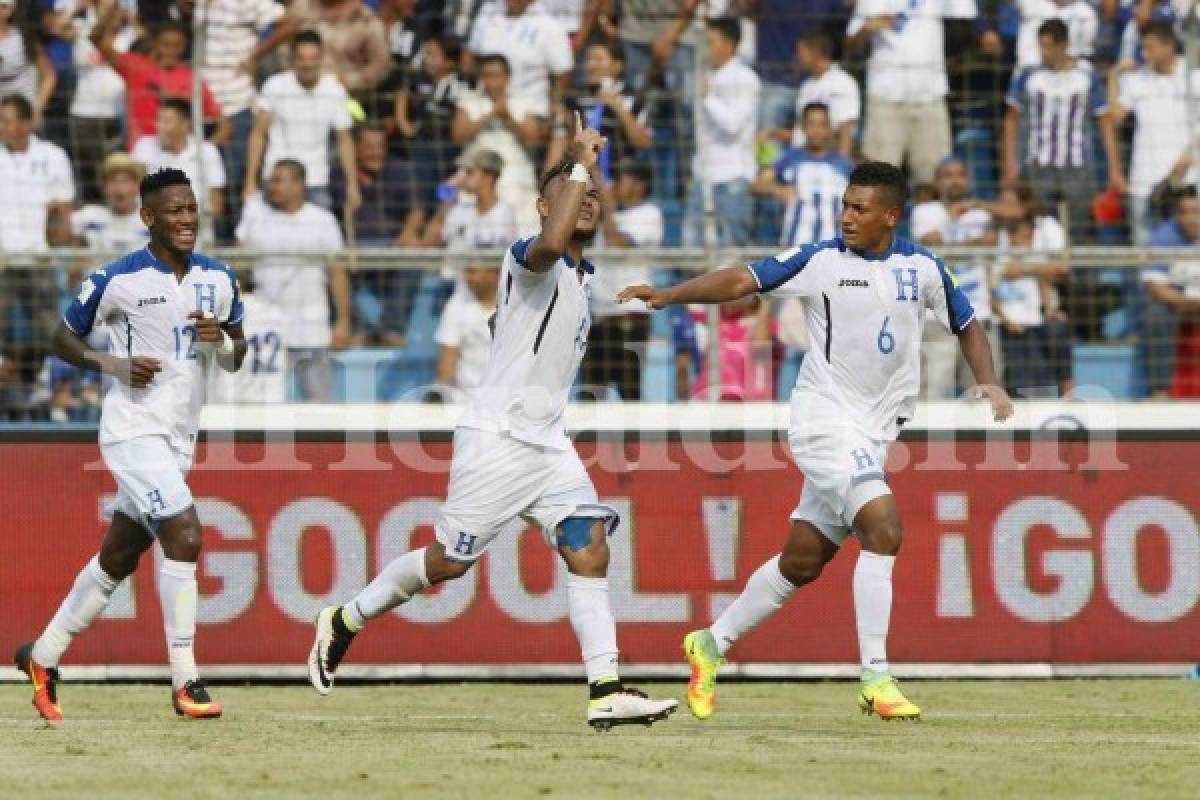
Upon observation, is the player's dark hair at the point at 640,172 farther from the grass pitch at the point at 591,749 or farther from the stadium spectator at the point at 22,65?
the grass pitch at the point at 591,749

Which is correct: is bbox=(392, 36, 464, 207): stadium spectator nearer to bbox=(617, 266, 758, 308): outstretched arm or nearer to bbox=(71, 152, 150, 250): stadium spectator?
bbox=(71, 152, 150, 250): stadium spectator

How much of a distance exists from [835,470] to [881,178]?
1.28 meters

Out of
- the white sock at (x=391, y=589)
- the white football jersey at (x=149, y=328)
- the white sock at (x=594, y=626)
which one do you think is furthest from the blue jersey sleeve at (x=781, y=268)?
the white football jersey at (x=149, y=328)

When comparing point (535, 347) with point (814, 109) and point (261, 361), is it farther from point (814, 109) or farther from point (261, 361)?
point (814, 109)

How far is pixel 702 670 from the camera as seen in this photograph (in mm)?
9242

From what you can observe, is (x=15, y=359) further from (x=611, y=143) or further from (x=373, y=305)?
(x=611, y=143)

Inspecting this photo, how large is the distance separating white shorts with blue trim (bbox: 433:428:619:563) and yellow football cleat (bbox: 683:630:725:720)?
833 mm

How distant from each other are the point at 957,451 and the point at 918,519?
18.0 inches

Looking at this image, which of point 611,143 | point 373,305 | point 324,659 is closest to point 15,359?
point 373,305

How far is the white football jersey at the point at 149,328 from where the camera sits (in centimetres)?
957

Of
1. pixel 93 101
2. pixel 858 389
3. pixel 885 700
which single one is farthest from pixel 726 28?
pixel 885 700

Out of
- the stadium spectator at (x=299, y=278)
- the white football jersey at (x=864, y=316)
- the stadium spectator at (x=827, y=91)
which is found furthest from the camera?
the stadium spectator at (x=827, y=91)

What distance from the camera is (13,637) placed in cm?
1198

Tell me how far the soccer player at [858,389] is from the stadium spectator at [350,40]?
7169 millimetres
